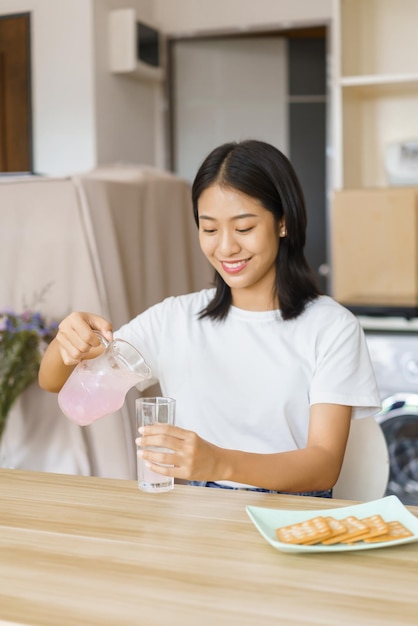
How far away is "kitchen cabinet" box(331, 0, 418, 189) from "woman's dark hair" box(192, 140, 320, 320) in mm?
1954

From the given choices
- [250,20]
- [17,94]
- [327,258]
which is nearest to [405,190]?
[327,258]

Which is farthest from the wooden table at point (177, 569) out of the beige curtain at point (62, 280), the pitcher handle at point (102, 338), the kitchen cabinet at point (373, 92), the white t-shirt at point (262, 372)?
the kitchen cabinet at point (373, 92)

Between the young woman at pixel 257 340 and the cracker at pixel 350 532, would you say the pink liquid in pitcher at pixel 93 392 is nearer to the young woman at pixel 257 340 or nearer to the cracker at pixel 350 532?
the young woman at pixel 257 340

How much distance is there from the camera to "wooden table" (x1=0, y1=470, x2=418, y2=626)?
2.43 feet

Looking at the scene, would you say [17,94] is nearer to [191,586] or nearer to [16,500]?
[16,500]

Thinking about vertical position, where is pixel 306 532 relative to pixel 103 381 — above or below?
below

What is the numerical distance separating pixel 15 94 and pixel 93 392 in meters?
3.12

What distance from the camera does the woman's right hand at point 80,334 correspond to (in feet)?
3.97

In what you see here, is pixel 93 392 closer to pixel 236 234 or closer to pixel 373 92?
pixel 236 234

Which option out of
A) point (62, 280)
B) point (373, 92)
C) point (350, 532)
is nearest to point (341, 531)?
point (350, 532)

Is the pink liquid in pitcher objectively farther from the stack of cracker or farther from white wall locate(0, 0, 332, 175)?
white wall locate(0, 0, 332, 175)

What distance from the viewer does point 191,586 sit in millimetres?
797

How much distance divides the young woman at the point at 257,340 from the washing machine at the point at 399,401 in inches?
46.0

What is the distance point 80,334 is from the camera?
1.22 meters
